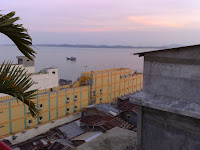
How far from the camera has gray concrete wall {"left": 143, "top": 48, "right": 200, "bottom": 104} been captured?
813 centimetres

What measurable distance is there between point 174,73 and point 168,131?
2783mm

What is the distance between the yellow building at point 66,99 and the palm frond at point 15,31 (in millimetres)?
18163

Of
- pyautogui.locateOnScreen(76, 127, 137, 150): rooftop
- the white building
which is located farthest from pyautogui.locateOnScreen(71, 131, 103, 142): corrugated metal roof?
the white building

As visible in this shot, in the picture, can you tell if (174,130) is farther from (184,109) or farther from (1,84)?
(1,84)

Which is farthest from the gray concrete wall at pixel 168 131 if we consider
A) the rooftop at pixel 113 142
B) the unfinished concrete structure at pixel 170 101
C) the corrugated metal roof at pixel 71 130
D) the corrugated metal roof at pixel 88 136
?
the corrugated metal roof at pixel 71 130

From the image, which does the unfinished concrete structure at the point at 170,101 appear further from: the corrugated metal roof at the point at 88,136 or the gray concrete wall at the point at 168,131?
the corrugated metal roof at the point at 88,136

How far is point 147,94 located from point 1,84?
785cm

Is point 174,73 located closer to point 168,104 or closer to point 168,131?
point 168,104

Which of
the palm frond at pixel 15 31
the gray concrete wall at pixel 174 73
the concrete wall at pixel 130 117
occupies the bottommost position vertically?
the concrete wall at pixel 130 117

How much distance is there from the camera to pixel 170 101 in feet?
28.6

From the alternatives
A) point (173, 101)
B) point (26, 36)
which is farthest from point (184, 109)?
point (26, 36)

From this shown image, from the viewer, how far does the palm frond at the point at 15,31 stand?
9.40 feet

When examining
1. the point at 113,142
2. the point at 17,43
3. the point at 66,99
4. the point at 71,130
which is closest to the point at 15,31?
the point at 17,43

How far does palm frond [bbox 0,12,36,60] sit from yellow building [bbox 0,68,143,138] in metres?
18.2
